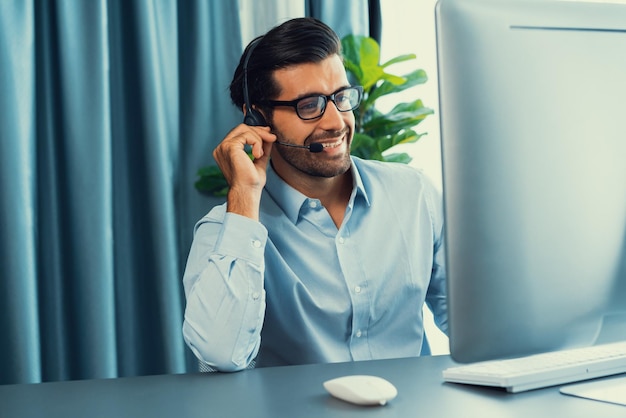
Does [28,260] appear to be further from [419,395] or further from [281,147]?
[419,395]

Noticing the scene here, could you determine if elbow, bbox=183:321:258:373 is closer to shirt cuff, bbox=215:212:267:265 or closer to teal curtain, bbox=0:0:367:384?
shirt cuff, bbox=215:212:267:265

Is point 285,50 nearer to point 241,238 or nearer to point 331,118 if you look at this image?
point 331,118

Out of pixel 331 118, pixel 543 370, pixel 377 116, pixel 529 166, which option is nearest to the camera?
pixel 529 166

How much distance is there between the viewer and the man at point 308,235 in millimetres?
1298

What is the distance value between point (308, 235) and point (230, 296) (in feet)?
1.04

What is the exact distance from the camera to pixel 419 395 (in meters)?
0.87

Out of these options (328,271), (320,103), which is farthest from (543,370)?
(320,103)

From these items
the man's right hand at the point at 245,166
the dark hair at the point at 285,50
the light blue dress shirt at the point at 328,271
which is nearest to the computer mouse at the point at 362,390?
the light blue dress shirt at the point at 328,271

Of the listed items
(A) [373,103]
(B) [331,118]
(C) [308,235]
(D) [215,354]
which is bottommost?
(D) [215,354]

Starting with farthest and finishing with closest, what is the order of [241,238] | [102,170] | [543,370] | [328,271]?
1. [102,170]
2. [328,271]
3. [241,238]
4. [543,370]

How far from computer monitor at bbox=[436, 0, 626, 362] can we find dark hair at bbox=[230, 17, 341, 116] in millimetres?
914

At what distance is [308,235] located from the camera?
154 centimetres

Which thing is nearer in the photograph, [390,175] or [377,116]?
[390,175]

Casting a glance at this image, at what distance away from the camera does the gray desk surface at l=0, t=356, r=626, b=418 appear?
79 cm
